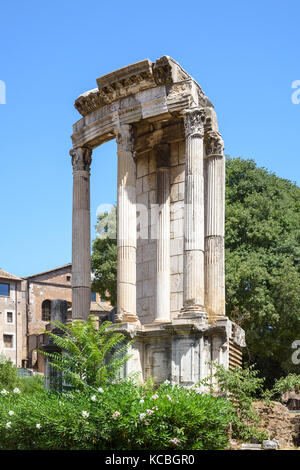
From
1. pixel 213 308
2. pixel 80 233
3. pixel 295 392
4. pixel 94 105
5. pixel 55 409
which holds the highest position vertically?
pixel 94 105

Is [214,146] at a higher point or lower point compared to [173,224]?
higher

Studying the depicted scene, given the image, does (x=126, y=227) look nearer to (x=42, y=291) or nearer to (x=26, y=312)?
(x=26, y=312)

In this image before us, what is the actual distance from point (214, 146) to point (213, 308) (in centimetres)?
441

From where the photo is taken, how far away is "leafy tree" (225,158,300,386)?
32.4 m

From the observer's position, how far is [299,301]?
32.0 m

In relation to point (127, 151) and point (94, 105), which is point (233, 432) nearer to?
point (127, 151)

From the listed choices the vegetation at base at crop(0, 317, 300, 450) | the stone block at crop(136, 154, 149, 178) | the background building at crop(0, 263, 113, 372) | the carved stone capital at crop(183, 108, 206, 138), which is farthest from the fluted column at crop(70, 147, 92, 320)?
the background building at crop(0, 263, 113, 372)

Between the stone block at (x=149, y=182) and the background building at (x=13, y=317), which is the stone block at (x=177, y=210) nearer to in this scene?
the stone block at (x=149, y=182)

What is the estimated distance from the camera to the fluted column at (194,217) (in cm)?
1728

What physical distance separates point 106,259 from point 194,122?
833 inches

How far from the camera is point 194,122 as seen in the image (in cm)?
1816

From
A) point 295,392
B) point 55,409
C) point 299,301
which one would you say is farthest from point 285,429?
point 299,301

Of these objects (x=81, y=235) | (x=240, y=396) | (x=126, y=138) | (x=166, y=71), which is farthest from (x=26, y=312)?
(x=240, y=396)

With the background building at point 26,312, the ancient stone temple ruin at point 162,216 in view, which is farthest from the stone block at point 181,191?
the background building at point 26,312
